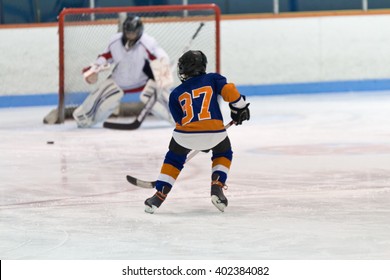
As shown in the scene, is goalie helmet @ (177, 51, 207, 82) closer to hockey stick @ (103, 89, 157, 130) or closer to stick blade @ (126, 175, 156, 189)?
stick blade @ (126, 175, 156, 189)

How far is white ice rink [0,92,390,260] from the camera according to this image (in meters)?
4.66

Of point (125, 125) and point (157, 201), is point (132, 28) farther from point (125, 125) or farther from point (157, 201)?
point (157, 201)

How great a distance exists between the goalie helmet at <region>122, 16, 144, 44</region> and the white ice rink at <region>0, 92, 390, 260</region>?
28.7 inches

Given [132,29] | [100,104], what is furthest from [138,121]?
[132,29]

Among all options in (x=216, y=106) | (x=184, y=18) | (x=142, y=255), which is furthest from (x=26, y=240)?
(x=184, y=18)

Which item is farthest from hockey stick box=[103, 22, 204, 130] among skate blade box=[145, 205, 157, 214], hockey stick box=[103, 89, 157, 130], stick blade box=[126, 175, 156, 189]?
skate blade box=[145, 205, 157, 214]

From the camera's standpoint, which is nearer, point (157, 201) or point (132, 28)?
point (157, 201)

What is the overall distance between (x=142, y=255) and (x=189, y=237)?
397mm

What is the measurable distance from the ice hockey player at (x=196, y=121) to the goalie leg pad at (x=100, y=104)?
4.38 m

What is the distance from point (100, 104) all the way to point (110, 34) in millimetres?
1603

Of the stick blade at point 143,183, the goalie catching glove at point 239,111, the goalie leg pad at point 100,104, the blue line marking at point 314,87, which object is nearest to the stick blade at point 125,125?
the goalie leg pad at point 100,104

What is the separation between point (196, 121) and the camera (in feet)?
17.7

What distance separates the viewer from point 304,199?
5.82m

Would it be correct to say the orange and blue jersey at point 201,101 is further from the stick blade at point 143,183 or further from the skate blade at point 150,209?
the stick blade at point 143,183
